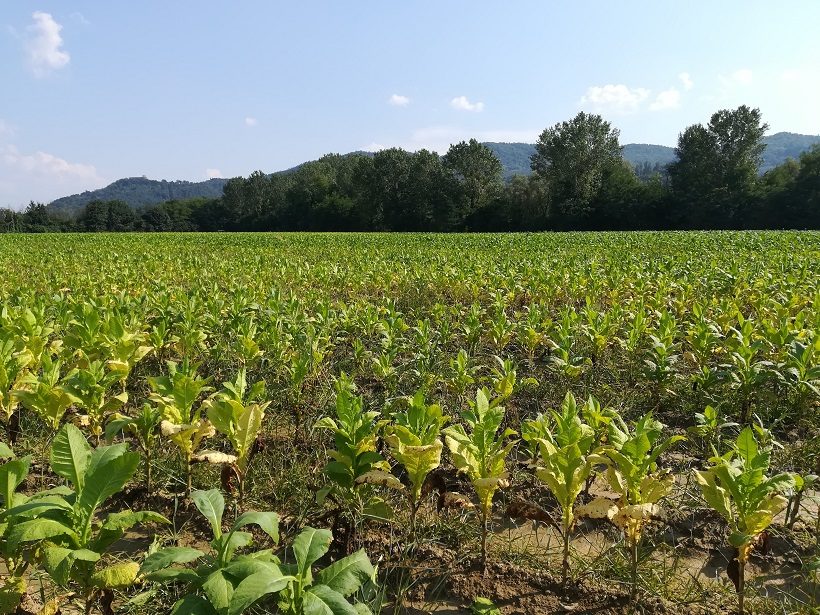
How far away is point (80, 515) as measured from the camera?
1.84 m

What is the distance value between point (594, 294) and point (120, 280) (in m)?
9.31

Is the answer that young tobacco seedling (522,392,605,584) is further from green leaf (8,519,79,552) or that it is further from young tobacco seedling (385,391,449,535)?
green leaf (8,519,79,552)

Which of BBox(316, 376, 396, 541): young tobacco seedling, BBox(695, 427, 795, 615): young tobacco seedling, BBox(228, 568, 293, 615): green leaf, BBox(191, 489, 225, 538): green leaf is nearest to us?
BBox(228, 568, 293, 615): green leaf

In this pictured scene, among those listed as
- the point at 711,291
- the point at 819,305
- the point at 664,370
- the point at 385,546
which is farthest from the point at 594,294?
the point at 385,546

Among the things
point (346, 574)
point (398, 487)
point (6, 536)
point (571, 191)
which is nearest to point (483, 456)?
point (398, 487)

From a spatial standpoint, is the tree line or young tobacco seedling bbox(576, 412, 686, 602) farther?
the tree line

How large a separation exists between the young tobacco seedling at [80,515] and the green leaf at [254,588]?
1.97 feet

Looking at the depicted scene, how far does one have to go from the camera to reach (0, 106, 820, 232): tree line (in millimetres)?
49062

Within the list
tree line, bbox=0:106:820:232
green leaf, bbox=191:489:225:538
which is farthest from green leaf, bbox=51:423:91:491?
tree line, bbox=0:106:820:232

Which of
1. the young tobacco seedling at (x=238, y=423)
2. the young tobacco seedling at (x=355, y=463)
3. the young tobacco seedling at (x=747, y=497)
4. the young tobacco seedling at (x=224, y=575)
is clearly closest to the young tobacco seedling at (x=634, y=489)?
the young tobacco seedling at (x=747, y=497)

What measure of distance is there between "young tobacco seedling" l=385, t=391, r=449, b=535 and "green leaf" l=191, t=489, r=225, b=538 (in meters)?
0.87

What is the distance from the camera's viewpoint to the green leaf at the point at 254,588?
4.52 feet

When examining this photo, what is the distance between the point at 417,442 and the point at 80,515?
142cm

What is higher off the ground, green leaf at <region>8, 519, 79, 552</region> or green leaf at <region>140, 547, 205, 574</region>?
green leaf at <region>8, 519, 79, 552</region>
